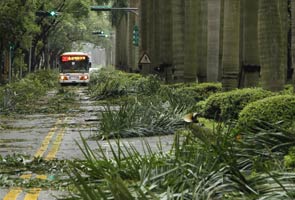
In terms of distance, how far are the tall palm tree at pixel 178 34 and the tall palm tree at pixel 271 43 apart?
1431 centimetres

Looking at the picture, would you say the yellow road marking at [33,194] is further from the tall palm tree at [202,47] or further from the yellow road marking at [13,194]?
the tall palm tree at [202,47]

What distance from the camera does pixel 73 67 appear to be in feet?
205

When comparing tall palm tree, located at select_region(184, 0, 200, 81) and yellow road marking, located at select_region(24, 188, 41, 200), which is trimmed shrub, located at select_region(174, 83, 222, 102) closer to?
tall palm tree, located at select_region(184, 0, 200, 81)

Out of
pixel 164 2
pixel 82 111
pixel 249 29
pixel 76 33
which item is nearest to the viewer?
pixel 249 29

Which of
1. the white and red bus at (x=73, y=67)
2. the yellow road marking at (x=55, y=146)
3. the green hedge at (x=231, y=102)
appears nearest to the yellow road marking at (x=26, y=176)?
the yellow road marking at (x=55, y=146)

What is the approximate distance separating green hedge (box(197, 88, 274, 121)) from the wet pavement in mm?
1685

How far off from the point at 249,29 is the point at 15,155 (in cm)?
931

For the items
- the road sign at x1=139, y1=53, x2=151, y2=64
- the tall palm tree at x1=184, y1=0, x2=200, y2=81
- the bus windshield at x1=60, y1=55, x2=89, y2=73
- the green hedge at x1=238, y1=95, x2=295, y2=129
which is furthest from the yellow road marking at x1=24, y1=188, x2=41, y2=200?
the bus windshield at x1=60, y1=55, x2=89, y2=73

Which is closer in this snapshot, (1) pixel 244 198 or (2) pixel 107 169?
(1) pixel 244 198

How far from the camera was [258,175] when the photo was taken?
852cm

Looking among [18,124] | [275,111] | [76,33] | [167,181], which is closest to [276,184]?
[167,181]

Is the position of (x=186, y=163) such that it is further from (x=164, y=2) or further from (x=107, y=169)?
(x=164, y=2)

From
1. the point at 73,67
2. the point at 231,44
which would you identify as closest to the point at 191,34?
the point at 231,44

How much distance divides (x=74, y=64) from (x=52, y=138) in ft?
141
